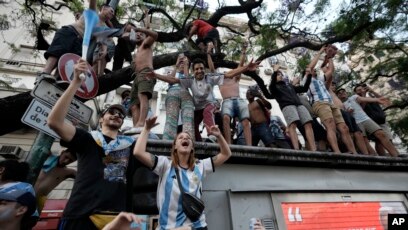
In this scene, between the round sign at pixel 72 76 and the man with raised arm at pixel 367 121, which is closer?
the round sign at pixel 72 76

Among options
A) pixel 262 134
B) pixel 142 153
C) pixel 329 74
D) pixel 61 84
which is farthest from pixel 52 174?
pixel 329 74

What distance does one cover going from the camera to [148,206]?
3426 mm

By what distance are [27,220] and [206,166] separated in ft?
5.71

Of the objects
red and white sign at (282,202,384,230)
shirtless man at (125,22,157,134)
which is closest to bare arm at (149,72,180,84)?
shirtless man at (125,22,157,134)

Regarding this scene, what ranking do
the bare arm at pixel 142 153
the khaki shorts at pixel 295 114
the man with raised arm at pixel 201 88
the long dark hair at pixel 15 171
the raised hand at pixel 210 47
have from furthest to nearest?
the raised hand at pixel 210 47, the khaki shorts at pixel 295 114, the man with raised arm at pixel 201 88, the bare arm at pixel 142 153, the long dark hair at pixel 15 171

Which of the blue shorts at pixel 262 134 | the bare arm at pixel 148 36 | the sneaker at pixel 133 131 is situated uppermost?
the bare arm at pixel 148 36

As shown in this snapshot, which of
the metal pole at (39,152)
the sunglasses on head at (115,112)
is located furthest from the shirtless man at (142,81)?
the metal pole at (39,152)

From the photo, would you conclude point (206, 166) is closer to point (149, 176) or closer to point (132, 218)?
point (149, 176)

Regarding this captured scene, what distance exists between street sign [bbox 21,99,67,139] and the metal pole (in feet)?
0.47

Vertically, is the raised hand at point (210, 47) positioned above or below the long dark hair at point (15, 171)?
above

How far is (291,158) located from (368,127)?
10.8 ft

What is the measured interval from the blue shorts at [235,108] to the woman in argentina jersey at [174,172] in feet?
7.60

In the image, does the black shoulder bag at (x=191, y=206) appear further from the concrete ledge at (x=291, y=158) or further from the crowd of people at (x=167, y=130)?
the concrete ledge at (x=291, y=158)

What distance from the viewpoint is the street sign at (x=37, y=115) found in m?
2.56
